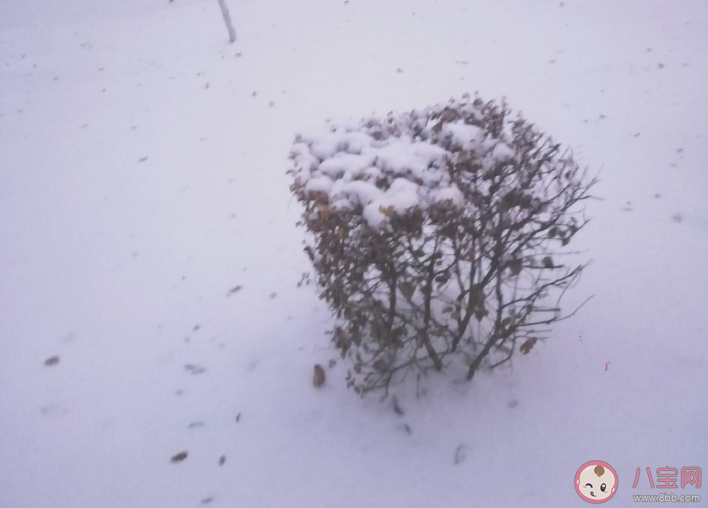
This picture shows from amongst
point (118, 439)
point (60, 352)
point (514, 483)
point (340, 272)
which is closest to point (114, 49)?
point (60, 352)

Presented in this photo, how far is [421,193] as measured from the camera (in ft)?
5.65

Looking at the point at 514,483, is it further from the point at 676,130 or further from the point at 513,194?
the point at 676,130

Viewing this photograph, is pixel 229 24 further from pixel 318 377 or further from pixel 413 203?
pixel 413 203

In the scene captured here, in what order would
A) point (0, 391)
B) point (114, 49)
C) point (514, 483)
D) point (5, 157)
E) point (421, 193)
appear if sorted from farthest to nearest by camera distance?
point (114, 49)
point (5, 157)
point (0, 391)
point (514, 483)
point (421, 193)

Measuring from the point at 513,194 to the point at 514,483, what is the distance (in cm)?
137

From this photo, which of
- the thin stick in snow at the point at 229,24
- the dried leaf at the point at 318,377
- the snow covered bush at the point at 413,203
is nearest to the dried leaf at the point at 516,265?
the snow covered bush at the point at 413,203

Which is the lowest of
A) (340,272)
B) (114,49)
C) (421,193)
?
(340,272)

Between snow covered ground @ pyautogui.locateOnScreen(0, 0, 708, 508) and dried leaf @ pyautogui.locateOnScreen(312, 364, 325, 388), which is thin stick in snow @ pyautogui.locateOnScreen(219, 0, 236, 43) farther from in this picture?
dried leaf @ pyautogui.locateOnScreen(312, 364, 325, 388)

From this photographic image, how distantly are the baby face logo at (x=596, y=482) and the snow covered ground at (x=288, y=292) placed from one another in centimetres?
4

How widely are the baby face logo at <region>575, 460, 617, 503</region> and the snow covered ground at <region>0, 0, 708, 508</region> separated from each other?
0.04m

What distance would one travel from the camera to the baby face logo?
1979 millimetres

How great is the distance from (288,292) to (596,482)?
2161mm

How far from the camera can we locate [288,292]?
10.5 feet

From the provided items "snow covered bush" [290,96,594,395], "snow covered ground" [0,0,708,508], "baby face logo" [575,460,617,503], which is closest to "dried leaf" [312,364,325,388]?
"snow covered ground" [0,0,708,508]
